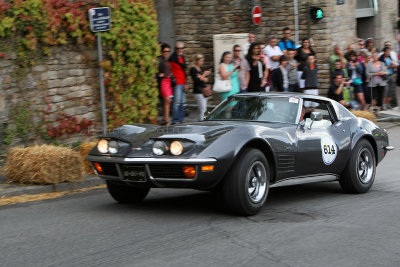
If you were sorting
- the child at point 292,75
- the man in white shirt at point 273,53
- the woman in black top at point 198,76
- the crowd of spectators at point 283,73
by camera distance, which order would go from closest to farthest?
the woman in black top at point 198,76, the crowd of spectators at point 283,73, the child at point 292,75, the man in white shirt at point 273,53

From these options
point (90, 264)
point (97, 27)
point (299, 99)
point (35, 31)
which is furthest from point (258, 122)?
point (35, 31)

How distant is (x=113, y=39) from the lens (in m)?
13.8

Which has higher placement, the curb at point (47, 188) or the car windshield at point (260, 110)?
the car windshield at point (260, 110)

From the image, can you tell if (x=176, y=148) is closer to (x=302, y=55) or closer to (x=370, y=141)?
(x=370, y=141)

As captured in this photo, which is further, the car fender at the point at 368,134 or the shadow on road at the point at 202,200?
A: the car fender at the point at 368,134

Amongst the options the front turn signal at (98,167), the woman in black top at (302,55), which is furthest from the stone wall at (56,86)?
the woman in black top at (302,55)

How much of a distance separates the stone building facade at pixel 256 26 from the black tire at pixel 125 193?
12.2 meters

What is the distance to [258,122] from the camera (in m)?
8.16

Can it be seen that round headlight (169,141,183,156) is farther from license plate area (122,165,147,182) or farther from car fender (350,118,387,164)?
car fender (350,118,387,164)

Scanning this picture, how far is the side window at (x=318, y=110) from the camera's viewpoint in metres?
8.56

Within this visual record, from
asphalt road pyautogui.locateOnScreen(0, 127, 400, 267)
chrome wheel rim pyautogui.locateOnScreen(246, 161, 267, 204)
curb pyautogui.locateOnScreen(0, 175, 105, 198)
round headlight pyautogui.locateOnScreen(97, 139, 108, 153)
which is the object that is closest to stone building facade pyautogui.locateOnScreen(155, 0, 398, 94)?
curb pyautogui.locateOnScreen(0, 175, 105, 198)

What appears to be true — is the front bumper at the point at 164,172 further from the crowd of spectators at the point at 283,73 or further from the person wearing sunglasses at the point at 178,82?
the person wearing sunglasses at the point at 178,82

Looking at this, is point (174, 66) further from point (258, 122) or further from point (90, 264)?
point (90, 264)

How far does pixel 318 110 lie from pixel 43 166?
12.4 ft
